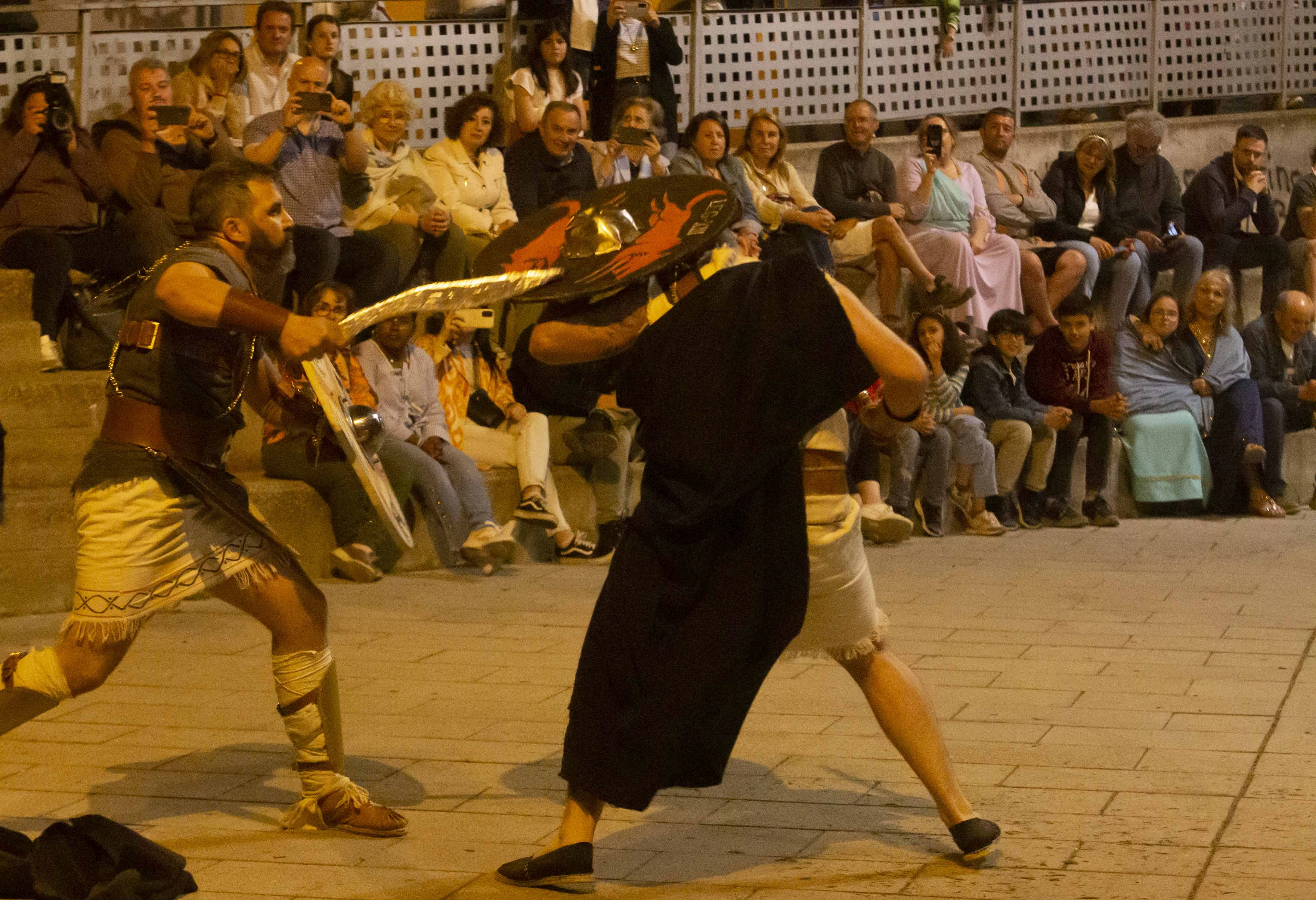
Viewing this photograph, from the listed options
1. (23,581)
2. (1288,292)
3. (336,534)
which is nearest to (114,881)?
(23,581)

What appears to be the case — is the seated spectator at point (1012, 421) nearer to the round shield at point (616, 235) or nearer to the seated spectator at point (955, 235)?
the seated spectator at point (955, 235)

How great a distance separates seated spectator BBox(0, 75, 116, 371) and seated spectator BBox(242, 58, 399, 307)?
0.84 metres

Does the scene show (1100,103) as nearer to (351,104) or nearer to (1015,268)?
(1015,268)

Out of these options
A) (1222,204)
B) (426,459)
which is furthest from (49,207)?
(1222,204)

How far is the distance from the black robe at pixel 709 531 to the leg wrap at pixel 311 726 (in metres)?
0.84

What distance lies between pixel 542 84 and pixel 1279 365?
533 cm

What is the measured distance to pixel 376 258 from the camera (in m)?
9.04

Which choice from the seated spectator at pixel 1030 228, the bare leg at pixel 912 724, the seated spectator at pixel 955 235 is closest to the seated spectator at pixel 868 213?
the seated spectator at pixel 955 235

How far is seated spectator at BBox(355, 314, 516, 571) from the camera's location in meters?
8.34

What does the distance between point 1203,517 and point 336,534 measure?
223 inches

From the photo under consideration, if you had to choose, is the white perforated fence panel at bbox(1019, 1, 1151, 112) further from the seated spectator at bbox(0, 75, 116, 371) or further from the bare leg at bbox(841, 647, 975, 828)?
the bare leg at bbox(841, 647, 975, 828)

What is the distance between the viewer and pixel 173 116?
27.8 ft

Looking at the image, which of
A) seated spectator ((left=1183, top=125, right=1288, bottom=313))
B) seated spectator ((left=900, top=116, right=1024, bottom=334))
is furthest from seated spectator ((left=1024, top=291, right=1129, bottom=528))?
seated spectator ((left=1183, top=125, right=1288, bottom=313))

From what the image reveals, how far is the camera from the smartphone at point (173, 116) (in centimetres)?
846
